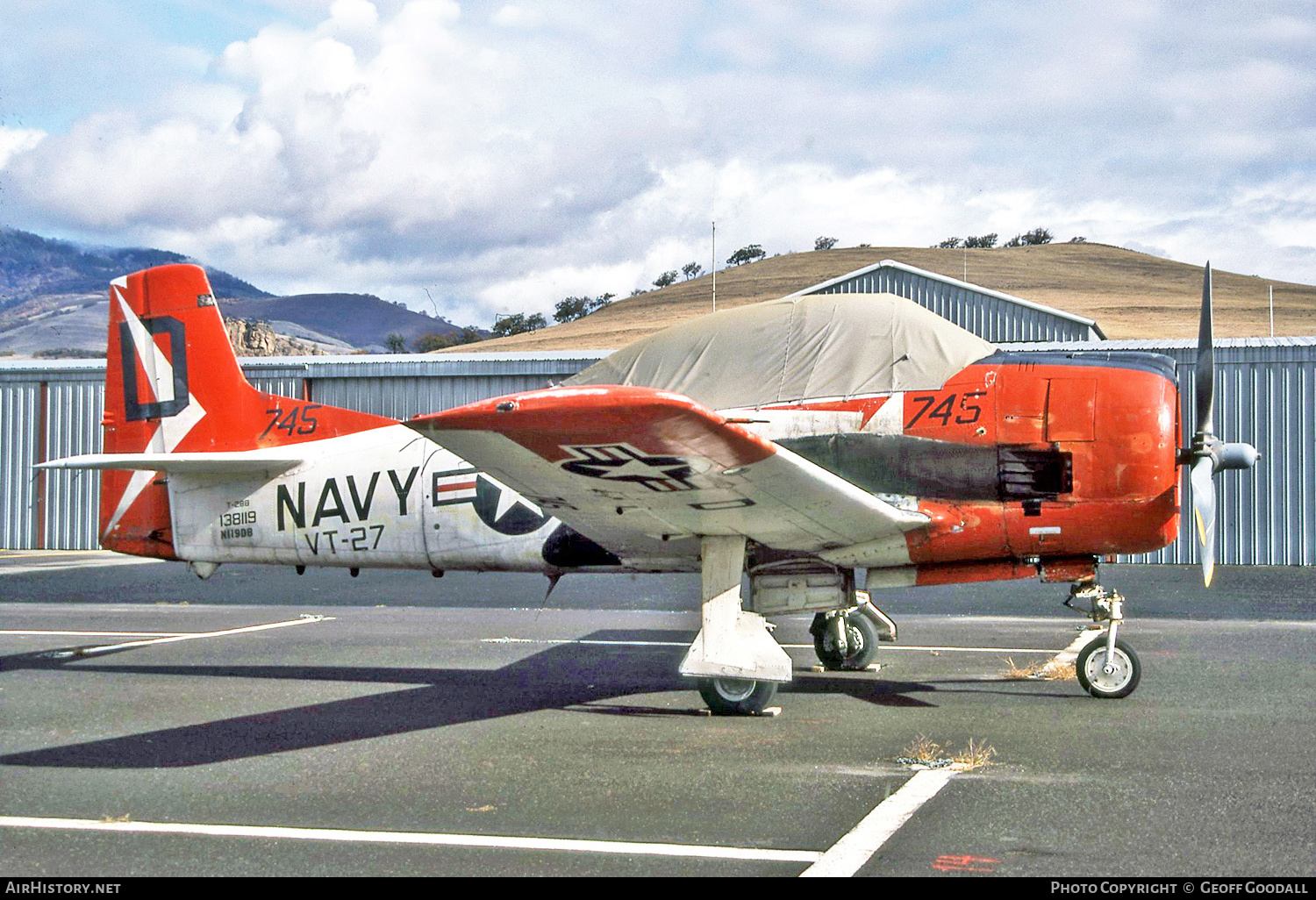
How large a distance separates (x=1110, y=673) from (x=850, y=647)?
2115 mm

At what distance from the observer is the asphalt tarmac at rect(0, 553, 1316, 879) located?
462 centimetres

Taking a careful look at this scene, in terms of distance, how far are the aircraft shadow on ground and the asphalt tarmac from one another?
4 cm

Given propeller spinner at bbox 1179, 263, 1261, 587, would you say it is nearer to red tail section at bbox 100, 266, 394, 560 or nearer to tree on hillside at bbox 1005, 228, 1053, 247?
red tail section at bbox 100, 266, 394, 560

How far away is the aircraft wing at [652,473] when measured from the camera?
5629mm

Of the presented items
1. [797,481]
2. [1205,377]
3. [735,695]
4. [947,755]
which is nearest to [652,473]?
[797,481]

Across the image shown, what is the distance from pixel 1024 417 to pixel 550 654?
4.92 metres

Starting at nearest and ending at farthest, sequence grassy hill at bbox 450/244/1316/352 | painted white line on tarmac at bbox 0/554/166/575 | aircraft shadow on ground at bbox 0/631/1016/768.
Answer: aircraft shadow on ground at bbox 0/631/1016/768, painted white line on tarmac at bbox 0/554/166/575, grassy hill at bbox 450/244/1316/352

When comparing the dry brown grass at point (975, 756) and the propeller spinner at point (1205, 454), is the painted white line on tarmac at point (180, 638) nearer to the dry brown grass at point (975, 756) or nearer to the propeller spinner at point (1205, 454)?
the dry brown grass at point (975, 756)

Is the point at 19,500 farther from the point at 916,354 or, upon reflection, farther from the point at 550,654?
the point at 916,354

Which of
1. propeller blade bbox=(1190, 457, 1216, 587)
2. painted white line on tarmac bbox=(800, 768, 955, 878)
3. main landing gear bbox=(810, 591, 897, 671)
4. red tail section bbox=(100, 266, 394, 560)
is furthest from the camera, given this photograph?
red tail section bbox=(100, 266, 394, 560)

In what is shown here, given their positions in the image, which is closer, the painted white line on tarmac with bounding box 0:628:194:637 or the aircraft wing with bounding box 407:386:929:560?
the aircraft wing with bounding box 407:386:929:560

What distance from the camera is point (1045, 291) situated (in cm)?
8050

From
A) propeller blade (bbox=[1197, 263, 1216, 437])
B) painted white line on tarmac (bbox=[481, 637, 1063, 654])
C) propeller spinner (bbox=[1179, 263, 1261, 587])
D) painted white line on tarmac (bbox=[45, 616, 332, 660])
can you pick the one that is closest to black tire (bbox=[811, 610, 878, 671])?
painted white line on tarmac (bbox=[481, 637, 1063, 654])

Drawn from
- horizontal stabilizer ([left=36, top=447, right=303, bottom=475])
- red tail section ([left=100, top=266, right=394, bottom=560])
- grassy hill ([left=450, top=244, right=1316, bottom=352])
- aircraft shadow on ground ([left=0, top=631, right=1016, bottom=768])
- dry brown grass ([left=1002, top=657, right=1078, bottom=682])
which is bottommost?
aircraft shadow on ground ([left=0, top=631, right=1016, bottom=768])
